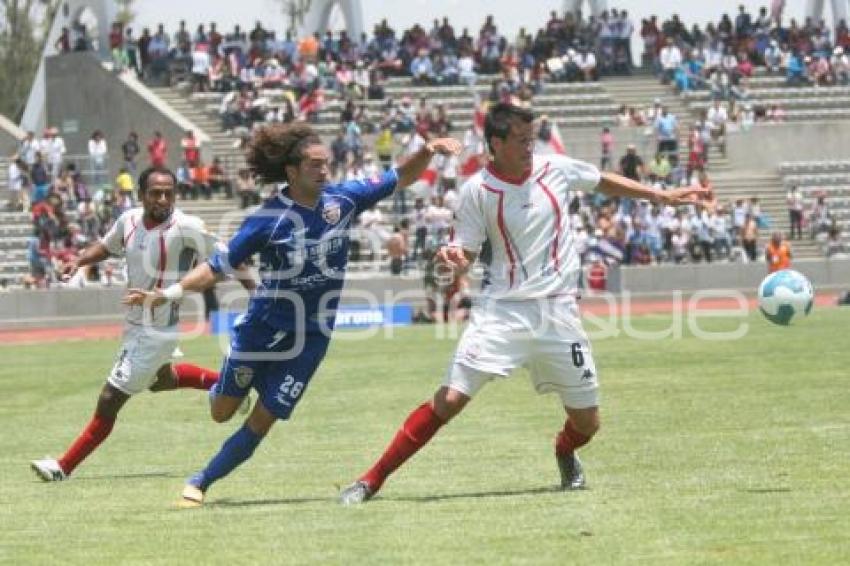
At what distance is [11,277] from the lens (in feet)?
126

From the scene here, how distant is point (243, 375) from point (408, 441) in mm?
1052

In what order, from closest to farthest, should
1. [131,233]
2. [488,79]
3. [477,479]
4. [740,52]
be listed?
[477,479] → [131,233] → [488,79] → [740,52]

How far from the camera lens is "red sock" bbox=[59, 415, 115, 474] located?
12492mm

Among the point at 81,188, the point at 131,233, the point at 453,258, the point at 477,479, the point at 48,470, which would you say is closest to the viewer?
the point at 453,258

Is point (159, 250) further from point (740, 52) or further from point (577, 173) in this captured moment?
point (740, 52)

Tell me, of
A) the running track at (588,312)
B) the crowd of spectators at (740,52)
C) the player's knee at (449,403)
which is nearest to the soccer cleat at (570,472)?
the player's knee at (449,403)

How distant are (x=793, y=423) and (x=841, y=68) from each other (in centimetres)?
4001

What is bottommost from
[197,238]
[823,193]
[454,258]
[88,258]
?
[823,193]

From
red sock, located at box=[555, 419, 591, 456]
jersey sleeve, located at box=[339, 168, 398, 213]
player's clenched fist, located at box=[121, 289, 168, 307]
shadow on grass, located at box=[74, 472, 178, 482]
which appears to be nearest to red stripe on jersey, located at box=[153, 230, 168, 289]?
shadow on grass, located at box=[74, 472, 178, 482]

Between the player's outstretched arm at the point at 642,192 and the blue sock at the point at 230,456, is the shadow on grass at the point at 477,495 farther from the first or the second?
the player's outstretched arm at the point at 642,192

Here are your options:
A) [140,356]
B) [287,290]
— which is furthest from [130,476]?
[287,290]

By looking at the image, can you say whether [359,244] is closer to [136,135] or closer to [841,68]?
[136,135]

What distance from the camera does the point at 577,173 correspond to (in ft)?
33.2

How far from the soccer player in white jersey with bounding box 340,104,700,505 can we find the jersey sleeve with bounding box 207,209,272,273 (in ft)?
3.32
